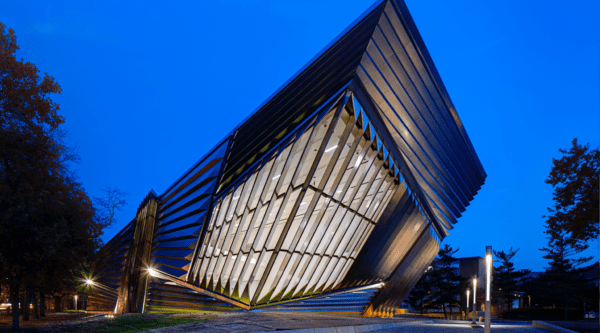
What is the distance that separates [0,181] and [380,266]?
1849 centimetres

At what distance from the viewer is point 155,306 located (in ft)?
64.8

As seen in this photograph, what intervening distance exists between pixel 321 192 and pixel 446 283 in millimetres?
40275

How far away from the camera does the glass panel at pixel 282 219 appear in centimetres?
1469

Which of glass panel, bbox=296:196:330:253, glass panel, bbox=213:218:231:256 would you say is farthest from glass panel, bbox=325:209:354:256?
glass panel, bbox=213:218:231:256

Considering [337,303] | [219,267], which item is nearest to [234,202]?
[219,267]

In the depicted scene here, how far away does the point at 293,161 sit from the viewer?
14.0 m

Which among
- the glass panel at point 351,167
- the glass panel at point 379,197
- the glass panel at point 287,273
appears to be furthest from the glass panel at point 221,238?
the glass panel at point 379,197

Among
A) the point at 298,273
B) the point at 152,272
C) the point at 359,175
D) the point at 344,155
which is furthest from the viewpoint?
the point at 152,272

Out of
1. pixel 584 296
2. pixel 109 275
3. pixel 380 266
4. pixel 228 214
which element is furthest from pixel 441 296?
pixel 228 214

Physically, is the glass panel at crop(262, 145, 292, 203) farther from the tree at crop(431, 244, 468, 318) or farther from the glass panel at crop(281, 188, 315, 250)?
the tree at crop(431, 244, 468, 318)

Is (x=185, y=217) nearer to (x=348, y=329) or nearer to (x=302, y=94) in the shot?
(x=302, y=94)

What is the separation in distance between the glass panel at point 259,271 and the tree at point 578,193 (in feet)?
36.6

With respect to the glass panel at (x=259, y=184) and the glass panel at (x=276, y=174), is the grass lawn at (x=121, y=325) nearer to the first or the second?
the glass panel at (x=259, y=184)

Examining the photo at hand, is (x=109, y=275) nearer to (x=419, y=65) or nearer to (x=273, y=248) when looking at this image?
(x=273, y=248)
